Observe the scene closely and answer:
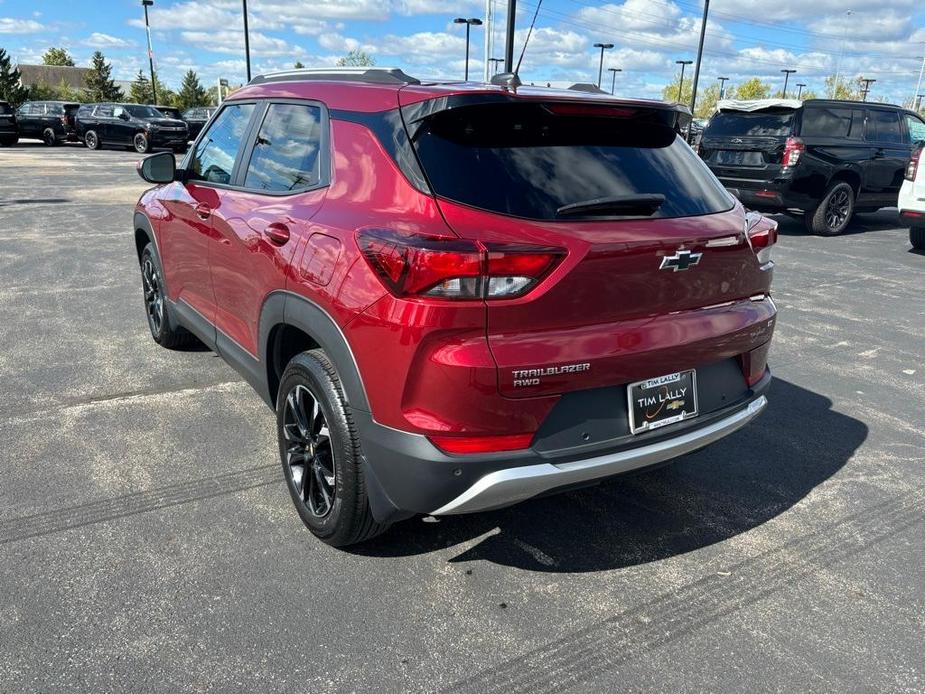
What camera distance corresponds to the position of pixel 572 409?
238 centimetres

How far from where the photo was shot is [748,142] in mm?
10758

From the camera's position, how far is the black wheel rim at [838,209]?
11.1 m

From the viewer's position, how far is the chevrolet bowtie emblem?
251 centimetres

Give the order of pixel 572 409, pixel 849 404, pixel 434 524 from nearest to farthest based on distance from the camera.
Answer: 1. pixel 572 409
2. pixel 434 524
3. pixel 849 404

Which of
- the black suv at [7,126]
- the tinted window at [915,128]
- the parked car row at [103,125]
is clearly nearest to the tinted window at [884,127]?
the tinted window at [915,128]

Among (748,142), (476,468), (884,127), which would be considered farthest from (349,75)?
(884,127)

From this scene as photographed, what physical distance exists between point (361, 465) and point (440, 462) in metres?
0.38

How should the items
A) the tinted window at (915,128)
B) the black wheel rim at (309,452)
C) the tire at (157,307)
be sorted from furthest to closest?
the tinted window at (915,128) < the tire at (157,307) < the black wheel rim at (309,452)

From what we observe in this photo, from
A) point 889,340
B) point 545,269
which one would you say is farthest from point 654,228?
point 889,340

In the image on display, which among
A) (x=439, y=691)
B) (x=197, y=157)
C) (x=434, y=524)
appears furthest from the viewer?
(x=197, y=157)

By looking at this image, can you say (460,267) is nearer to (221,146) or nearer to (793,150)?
(221,146)

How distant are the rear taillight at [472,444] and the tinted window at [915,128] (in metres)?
12.7

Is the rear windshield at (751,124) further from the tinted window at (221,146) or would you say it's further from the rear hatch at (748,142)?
the tinted window at (221,146)

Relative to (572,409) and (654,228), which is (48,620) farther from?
(654,228)
